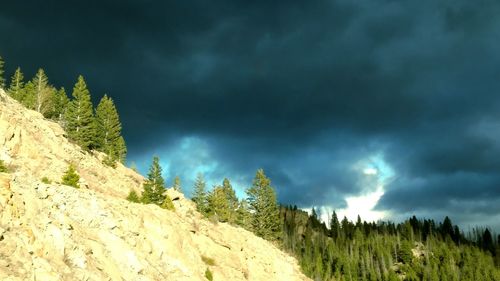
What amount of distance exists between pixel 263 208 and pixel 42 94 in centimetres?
5829

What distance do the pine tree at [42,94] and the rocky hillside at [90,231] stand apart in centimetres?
1653

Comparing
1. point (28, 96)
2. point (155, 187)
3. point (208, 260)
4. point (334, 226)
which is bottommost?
point (208, 260)

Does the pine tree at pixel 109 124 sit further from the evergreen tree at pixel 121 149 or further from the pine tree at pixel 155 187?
the pine tree at pixel 155 187

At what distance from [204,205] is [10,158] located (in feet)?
179

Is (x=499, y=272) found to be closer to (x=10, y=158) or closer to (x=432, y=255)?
(x=432, y=255)

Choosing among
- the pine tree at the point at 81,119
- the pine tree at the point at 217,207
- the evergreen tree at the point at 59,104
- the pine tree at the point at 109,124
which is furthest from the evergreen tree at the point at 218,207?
the evergreen tree at the point at 59,104

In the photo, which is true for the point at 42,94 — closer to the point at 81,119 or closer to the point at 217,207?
the point at 81,119

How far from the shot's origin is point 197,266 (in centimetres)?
5753

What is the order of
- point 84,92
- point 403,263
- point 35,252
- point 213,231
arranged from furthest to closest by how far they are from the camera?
1. point 403,263
2. point 84,92
3. point 213,231
4. point 35,252

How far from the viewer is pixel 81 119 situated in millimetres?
85750

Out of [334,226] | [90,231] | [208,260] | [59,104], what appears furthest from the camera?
[334,226]

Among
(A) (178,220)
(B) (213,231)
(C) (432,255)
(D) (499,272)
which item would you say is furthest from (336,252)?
(A) (178,220)

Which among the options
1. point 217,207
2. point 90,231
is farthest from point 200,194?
point 90,231

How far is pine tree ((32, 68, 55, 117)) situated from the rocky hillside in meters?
16.5
